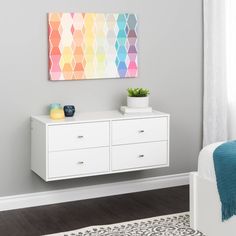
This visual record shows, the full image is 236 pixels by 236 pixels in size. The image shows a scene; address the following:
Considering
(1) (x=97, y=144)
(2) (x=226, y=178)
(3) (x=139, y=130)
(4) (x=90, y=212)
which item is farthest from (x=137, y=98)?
(2) (x=226, y=178)

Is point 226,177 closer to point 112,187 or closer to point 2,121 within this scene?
point 112,187

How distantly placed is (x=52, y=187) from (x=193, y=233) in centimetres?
128

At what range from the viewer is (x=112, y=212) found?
4348 millimetres

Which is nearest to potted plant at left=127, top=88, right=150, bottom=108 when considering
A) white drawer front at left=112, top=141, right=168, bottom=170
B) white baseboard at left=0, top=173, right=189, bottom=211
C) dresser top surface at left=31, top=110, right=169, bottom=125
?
dresser top surface at left=31, top=110, right=169, bottom=125

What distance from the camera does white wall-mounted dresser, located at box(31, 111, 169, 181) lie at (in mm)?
4148

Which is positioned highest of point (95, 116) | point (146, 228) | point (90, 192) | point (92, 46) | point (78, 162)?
point (92, 46)

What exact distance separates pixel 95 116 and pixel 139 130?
37 cm

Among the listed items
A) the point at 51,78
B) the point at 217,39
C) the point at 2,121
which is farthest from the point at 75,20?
the point at 217,39

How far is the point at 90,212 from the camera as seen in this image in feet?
14.2

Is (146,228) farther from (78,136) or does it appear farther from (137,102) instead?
(137,102)

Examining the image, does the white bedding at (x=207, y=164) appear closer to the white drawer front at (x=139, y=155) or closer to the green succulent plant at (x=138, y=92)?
the white drawer front at (x=139, y=155)

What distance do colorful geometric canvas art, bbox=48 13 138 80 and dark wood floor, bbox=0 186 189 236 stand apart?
1.03 metres

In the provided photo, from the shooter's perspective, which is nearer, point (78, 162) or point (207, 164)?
point (207, 164)

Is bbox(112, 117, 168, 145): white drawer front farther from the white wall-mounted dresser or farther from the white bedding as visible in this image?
the white bedding
